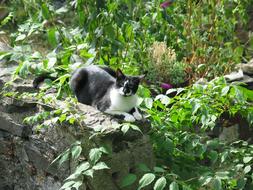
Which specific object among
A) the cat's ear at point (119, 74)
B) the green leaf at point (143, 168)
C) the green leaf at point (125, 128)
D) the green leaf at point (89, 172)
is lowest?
the green leaf at point (143, 168)

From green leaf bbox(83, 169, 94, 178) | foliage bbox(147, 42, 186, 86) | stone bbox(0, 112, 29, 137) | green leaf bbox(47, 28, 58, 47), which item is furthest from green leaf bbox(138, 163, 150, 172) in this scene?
foliage bbox(147, 42, 186, 86)

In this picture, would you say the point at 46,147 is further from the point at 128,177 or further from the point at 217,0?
the point at 217,0

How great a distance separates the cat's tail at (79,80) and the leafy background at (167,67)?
100mm

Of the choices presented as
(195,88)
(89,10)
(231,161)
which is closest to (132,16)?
(89,10)

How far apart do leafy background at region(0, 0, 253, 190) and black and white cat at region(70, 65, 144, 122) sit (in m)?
0.16

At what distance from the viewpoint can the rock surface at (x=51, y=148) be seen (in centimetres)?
462

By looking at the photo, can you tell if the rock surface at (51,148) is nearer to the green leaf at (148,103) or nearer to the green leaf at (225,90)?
the green leaf at (148,103)

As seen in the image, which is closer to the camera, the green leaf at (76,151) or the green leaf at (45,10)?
the green leaf at (76,151)

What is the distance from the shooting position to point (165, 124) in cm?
520

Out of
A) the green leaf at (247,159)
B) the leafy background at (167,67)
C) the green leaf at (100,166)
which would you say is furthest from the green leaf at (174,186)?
the green leaf at (247,159)

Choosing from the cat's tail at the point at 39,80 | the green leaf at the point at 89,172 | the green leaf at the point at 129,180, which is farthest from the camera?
the cat's tail at the point at 39,80

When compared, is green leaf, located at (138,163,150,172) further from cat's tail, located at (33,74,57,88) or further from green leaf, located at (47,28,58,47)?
green leaf, located at (47,28,58,47)

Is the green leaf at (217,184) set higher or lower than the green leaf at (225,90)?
lower

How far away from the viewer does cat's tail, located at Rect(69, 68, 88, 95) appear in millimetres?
5359
